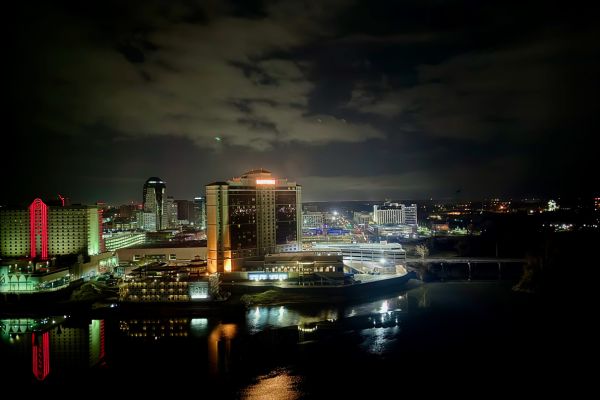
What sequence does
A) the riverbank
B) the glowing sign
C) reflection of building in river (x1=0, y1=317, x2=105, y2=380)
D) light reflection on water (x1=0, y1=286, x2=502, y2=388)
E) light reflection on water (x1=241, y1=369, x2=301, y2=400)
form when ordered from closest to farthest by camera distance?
light reflection on water (x1=241, y1=369, x2=301, y2=400) → light reflection on water (x1=0, y1=286, x2=502, y2=388) → reflection of building in river (x1=0, y1=317, x2=105, y2=380) → the riverbank → the glowing sign

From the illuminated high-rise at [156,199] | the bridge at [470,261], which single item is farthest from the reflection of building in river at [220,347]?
the illuminated high-rise at [156,199]

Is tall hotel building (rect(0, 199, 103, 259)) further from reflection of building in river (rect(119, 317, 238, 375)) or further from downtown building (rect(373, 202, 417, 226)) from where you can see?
downtown building (rect(373, 202, 417, 226))

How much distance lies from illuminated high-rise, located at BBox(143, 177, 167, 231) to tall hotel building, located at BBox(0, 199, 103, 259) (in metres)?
27.6

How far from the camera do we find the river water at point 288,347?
9680mm

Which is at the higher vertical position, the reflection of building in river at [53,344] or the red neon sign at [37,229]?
the red neon sign at [37,229]

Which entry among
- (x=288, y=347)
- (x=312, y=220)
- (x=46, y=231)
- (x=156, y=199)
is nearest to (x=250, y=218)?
(x=46, y=231)

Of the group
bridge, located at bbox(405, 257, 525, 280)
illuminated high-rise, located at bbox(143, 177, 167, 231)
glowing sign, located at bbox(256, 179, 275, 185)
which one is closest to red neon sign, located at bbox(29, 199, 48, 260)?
glowing sign, located at bbox(256, 179, 275, 185)

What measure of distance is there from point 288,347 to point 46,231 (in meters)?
14.8

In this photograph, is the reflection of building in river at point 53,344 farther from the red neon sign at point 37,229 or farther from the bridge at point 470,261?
the bridge at point 470,261

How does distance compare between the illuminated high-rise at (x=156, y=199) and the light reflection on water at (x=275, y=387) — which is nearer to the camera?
the light reflection on water at (x=275, y=387)

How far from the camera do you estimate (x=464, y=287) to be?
1911cm

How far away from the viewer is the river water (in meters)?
9.68

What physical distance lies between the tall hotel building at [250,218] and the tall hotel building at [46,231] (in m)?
6.23

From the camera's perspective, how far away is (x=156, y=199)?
162 feet
